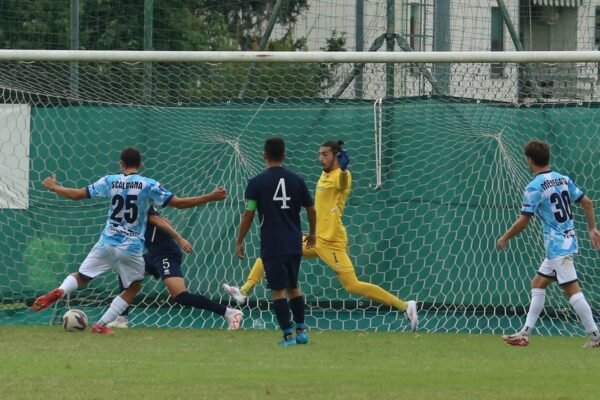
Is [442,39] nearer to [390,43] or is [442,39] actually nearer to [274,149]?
[390,43]

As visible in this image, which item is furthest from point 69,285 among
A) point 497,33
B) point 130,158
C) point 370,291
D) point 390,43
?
point 497,33

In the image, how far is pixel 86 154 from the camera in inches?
591

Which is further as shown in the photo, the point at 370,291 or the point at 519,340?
the point at 370,291

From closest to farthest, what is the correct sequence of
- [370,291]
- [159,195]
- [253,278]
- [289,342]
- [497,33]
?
[289,342]
[159,195]
[370,291]
[253,278]
[497,33]

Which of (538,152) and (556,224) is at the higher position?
(538,152)

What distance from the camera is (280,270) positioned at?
11445mm

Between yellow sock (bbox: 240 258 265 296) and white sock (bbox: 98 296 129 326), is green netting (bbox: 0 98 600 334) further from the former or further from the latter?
white sock (bbox: 98 296 129 326)

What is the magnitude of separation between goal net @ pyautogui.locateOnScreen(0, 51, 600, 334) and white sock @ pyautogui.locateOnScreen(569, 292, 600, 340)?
2.57 m

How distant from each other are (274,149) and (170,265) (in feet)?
7.53

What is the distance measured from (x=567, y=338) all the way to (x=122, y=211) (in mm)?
4763

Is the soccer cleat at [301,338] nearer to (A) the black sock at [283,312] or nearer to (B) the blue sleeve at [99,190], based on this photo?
(A) the black sock at [283,312]

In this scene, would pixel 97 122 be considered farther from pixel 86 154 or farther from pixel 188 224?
pixel 188 224

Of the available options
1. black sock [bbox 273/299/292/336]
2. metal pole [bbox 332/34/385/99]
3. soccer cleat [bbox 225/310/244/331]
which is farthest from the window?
black sock [bbox 273/299/292/336]

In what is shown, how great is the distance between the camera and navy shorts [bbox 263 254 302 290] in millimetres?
11453
